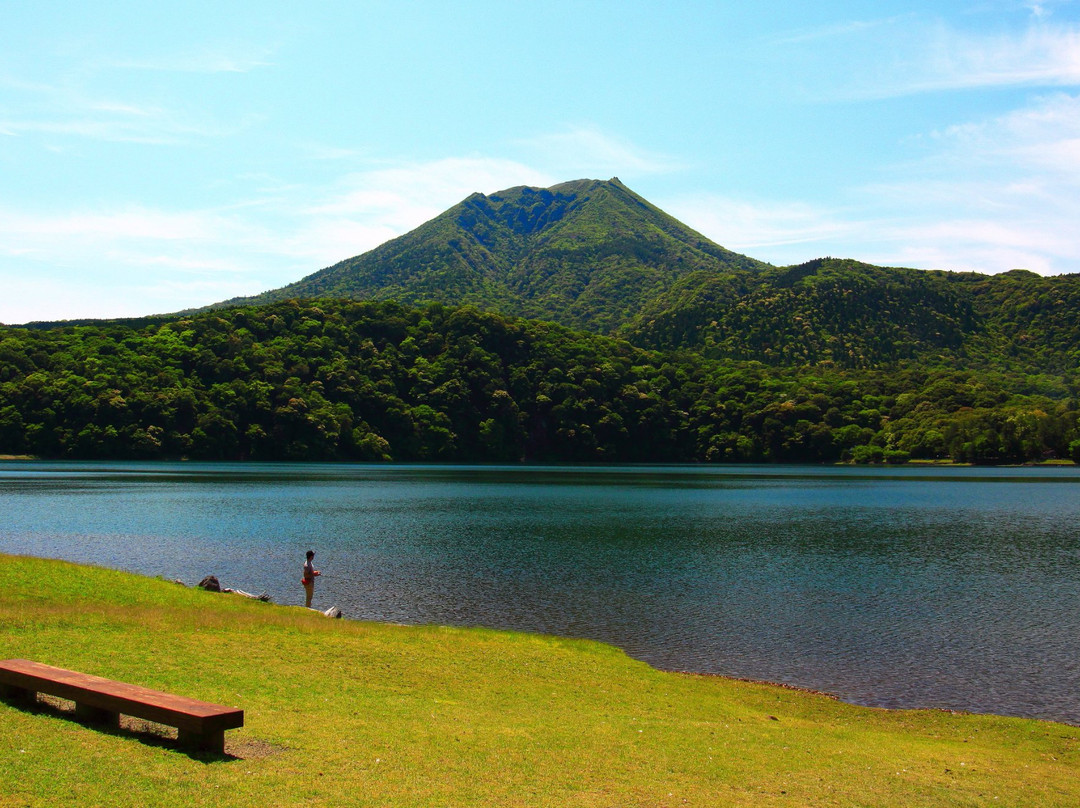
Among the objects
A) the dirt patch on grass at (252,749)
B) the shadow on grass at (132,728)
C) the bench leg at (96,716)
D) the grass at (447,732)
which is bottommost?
the grass at (447,732)

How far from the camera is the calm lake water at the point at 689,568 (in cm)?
2528

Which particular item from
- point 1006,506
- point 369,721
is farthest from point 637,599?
point 1006,506

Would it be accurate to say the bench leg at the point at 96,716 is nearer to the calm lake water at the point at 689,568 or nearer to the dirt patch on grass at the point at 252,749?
the dirt patch on grass at the point at 252,749

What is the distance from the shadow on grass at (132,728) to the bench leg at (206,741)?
5 centimetres

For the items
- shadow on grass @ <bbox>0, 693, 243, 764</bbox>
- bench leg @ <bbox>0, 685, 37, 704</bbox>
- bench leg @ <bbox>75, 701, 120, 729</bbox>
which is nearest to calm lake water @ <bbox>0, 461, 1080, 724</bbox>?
shadow on grass @ <bbox>0, 693, 243, 764</bbox>

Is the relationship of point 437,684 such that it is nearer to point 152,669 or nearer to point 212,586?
point 152,669

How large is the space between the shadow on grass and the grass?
0.07 m

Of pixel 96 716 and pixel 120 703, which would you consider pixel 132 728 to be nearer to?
pixel 96 716

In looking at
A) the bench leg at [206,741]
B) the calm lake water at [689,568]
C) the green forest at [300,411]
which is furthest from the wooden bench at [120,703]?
the green forest at [300,411]

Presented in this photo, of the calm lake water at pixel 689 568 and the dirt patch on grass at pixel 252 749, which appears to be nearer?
the dirt patch on grass at pixel 252 749

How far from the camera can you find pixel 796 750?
1434 centimetres

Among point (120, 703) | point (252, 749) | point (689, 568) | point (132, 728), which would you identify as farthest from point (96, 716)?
point (689, 568)

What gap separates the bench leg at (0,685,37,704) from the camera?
1166 centimetres

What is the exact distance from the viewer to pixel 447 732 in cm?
1303
